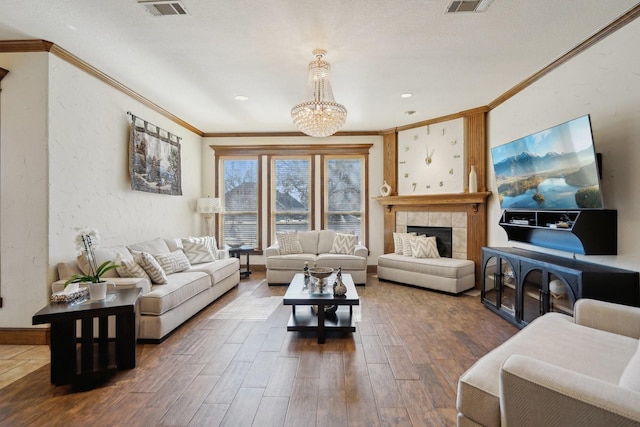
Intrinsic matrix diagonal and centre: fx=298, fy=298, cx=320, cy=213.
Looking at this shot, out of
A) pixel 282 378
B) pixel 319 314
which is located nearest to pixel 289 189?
pixel 319 314

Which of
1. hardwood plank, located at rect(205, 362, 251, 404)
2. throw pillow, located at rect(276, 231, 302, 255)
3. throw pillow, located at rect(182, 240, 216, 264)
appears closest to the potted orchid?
hardwood plank, located at rect(205, 362, 251, 404)

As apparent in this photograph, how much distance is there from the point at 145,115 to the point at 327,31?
3166 millimetres

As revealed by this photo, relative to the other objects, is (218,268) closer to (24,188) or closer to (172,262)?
(172,262)

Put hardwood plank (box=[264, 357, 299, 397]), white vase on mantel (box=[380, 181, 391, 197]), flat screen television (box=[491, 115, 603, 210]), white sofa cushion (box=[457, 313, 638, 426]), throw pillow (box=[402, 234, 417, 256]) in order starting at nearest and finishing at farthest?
white sofa cushion (box=[457, 313, 638, 426]) < hardwood plank (box=[264, 357, 299, 397]) < flat screen television (box=[491, 115, 603, 210]) < throw pillow (box=[402, 234, 417, 256]) < white vase on mantel (box=[380, 181, 391, 197])

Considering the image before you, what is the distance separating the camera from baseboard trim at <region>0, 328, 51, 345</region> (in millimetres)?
2848

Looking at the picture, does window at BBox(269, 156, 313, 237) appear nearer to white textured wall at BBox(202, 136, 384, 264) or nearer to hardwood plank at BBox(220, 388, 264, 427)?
white textured wall at BBox(202, 136, 384, 264)

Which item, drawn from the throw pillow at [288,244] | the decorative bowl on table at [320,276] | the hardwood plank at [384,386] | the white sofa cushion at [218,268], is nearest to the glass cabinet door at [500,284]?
the hardwood plank at [384,386]

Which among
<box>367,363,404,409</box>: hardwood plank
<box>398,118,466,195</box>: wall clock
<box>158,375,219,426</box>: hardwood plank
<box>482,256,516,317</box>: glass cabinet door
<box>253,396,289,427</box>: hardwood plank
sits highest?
<box>398,118,466,195</box>: wall clock

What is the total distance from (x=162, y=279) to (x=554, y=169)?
4169 mm

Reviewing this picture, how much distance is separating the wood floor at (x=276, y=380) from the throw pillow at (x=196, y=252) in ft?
4.06

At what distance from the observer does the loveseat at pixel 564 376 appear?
108cm

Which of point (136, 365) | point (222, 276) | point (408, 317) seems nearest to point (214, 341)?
point (136, 365)

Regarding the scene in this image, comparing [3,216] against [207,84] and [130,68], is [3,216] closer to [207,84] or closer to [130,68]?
[130,68]

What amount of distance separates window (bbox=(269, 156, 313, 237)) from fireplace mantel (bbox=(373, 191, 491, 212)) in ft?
4.83
